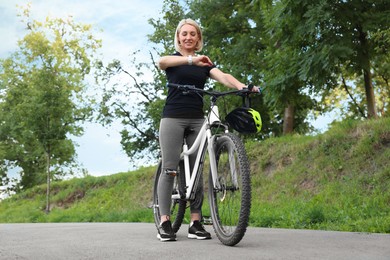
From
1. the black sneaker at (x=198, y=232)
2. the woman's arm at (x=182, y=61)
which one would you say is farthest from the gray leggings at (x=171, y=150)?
the woman's arm at (x=182, y=61)

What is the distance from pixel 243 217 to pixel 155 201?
1991 mm

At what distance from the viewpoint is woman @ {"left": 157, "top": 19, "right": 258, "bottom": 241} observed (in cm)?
538

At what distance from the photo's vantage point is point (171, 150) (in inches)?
215

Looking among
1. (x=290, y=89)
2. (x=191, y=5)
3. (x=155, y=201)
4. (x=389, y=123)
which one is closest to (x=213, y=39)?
(x=191, y=5)

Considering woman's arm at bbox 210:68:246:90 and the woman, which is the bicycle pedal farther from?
woman's arm at bbox 210:68:246:90

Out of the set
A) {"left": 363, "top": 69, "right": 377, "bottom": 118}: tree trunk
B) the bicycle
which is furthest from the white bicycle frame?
{"left": 363, "top": 69, "right": 377, "bottom": 118}: tree trunk

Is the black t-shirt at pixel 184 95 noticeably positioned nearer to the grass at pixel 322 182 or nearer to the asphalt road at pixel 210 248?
the asphalt road at pixel 210 248

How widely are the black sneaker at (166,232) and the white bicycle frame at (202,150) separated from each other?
0.31 m

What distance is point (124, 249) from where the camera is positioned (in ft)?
14.8

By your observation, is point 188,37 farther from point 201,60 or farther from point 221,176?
point 221,176

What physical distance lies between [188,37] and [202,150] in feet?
3.93

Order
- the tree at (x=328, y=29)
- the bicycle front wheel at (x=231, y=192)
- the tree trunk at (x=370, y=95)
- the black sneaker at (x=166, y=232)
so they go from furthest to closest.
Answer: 1. the tree trunk at (x=370, y=95)
2. the tree at (x=328, y=29)
3. the black sneaker at (x=166, y=232)
4. the bicycle front wheel at (x=231, y=192)

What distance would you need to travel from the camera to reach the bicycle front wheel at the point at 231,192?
4.42m

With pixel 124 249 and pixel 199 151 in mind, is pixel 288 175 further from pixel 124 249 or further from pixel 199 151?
pixel 124 249
